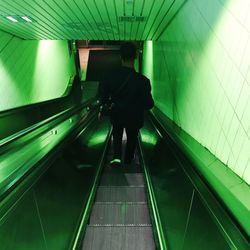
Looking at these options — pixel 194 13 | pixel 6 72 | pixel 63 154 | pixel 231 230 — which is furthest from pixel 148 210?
pixel 6 72

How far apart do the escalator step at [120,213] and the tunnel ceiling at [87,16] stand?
284 centimetres

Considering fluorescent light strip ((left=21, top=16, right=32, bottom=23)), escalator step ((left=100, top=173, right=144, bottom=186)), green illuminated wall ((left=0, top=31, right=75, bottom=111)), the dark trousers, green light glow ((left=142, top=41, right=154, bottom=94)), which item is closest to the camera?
escalator step ((left=100, top=173, right=144, bottom=186))

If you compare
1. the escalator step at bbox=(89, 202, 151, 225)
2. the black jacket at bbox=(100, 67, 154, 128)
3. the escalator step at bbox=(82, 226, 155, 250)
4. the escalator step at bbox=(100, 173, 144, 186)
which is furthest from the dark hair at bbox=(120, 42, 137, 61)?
the escalator step at bbox=(82, 226, 155, 250)

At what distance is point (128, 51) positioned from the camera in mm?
3490

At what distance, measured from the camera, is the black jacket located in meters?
3.62

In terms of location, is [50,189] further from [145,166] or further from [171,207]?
[145,166]

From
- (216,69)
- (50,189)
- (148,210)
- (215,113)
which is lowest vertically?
(148,210)

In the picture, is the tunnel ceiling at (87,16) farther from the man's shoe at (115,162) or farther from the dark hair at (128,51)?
→ the man's shoe at (115,162)

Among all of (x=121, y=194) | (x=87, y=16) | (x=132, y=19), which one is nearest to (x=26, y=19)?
(x=87, y=16)

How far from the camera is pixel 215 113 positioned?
2.35 meters

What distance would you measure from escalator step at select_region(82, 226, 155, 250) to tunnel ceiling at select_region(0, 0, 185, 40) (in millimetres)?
3038

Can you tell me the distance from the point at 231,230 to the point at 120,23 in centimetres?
501

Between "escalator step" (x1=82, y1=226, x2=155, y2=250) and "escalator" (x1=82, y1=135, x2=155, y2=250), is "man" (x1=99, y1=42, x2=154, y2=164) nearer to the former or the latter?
"escalator" (x1=82, y1=135, x2=155, y2=250)

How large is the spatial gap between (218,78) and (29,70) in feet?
18.5
